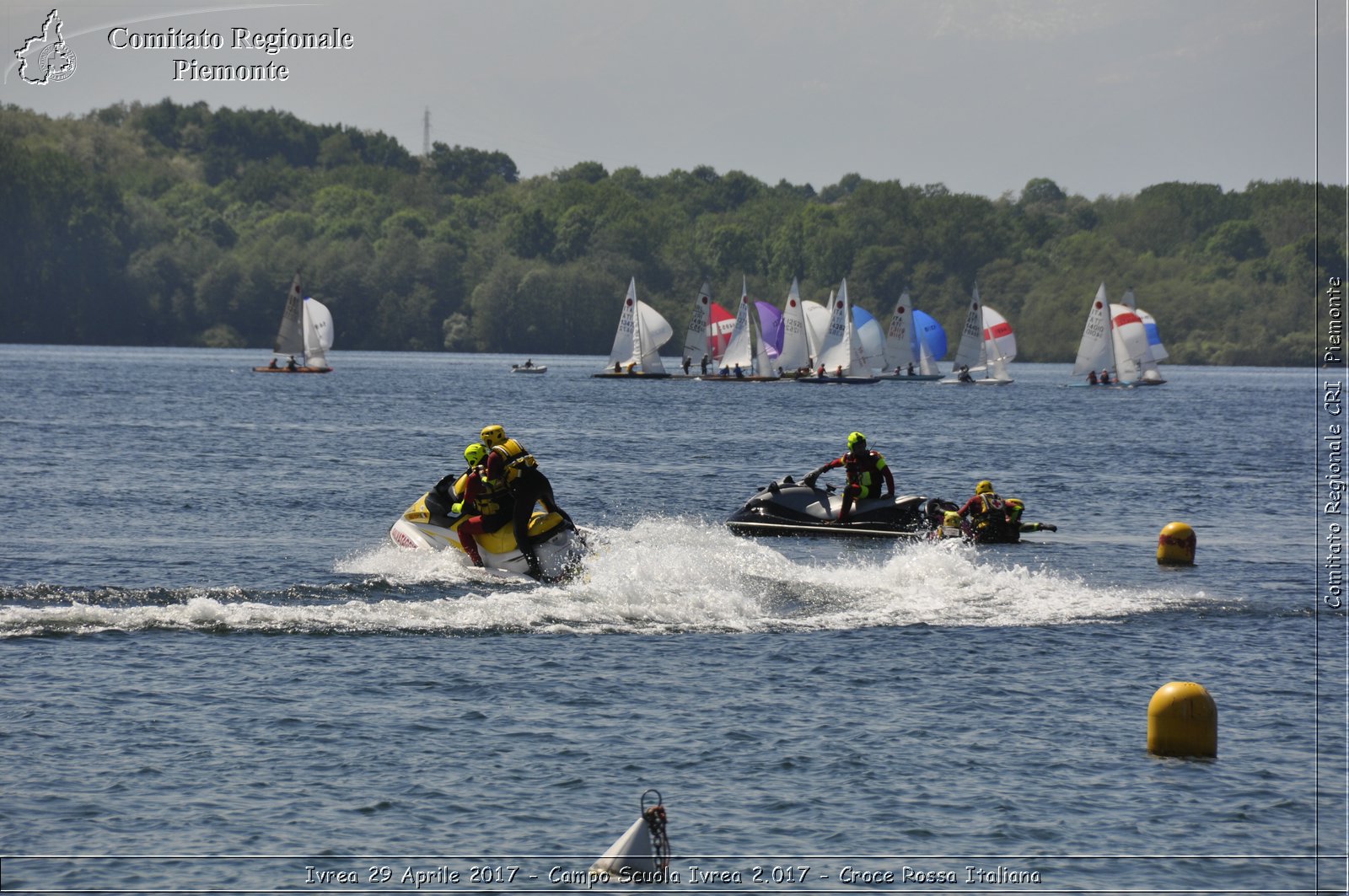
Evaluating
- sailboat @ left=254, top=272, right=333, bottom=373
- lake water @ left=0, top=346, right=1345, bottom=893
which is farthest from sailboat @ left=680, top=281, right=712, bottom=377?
lake water @ left=0, top=346, right=1345, bottom=893

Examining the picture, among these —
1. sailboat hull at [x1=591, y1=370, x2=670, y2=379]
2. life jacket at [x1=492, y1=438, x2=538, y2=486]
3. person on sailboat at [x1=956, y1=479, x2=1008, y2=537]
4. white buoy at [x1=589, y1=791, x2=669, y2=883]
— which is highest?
sailboat hull at [x1=591, y1=370, x2=670, y2=379]

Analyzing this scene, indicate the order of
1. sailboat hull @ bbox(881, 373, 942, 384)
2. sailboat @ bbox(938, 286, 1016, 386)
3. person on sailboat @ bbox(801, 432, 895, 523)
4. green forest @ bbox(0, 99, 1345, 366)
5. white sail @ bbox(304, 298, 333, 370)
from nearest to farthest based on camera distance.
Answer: person on sailboat @ bbox(801, 432, 895, 523), white sail @ bbox(304, 298, 333, 370), sailboat @ bbox(938, 286, 1016, 386), sailboat hull @ bbox(881, 373, 942, 384), green forest @ bbox(0, 99, 1345, 366)

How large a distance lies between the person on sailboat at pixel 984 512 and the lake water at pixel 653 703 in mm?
603

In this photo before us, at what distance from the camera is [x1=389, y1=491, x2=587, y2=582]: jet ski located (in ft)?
75.8

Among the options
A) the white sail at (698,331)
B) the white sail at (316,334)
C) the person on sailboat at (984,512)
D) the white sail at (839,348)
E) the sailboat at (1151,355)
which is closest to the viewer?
the person on sailboat at (984,512)

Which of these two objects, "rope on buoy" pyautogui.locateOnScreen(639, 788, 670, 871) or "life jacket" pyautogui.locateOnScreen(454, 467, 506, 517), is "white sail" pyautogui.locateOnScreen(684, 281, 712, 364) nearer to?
"life jacket" pyautogui.locateOnScreen(454, 467, 506, 517)

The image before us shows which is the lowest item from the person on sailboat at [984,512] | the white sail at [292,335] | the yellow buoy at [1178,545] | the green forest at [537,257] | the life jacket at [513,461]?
the yellow buoy at [1178,545]

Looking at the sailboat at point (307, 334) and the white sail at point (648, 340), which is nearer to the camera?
the white sail at point (648, 340)

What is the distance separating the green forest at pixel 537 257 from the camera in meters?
157

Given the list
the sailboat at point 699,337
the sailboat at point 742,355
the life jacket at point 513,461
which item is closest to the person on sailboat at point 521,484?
the life jacket at point 513,461

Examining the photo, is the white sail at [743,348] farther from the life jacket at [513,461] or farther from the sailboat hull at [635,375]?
the life jacket at [513,461]

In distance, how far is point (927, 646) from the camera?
64.7 ft

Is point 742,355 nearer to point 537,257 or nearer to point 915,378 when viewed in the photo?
point 915,378

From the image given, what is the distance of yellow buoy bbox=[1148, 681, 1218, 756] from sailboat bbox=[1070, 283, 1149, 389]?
89449 millimetres
